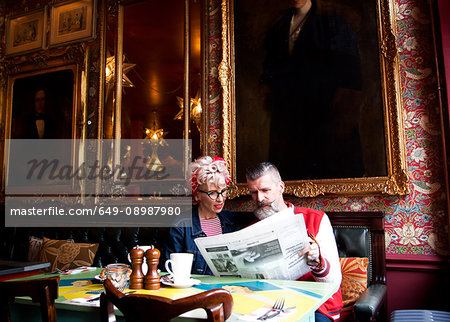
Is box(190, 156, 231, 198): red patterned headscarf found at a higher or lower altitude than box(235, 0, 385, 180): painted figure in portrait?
lower

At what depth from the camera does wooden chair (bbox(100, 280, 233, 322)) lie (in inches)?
34.9

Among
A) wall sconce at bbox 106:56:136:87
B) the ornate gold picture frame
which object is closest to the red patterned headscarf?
wall sconce at bbox 106:56:136:87

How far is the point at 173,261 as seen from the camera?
168cm

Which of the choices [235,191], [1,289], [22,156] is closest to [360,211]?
[235,191]

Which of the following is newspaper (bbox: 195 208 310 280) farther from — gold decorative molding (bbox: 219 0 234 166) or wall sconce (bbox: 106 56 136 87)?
wall sconce (bbox: 106 56 136 87)

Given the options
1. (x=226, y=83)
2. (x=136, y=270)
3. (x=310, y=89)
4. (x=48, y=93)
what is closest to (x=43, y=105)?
(x=48, y=93)

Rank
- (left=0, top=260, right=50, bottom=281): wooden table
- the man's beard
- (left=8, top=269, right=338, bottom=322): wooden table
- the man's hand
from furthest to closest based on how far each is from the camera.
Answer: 1. the man's beard
2. (left=0, top=260, right=50, bottom=281): wooden table
3. the man's hand
4. (left=8, top=269, right=338, bottom=322): wooden table

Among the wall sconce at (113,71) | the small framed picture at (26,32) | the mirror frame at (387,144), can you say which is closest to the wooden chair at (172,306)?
the mirror frame at (387,144)

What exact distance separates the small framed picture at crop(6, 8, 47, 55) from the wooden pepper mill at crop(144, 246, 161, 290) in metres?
3.93

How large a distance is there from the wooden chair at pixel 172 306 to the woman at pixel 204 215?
1318mm

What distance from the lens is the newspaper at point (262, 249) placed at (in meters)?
1.58

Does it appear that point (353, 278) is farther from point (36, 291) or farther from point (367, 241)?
point (36, 291)

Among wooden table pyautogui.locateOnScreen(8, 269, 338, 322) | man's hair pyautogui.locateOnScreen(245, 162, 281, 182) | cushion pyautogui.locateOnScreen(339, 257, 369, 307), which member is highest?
man's hair pyautogui.locateOnScreen(245, 162, 281, 182)

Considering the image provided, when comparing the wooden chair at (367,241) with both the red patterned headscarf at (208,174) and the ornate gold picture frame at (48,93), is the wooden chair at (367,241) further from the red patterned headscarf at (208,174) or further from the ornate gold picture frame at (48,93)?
the ornate gold picture frame at (48,93)
